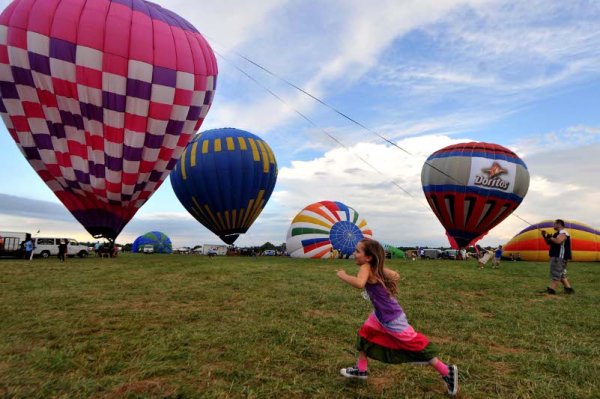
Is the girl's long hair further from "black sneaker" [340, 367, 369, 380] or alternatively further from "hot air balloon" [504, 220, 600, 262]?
"hot air balloon" [504, 220, 600, 262]

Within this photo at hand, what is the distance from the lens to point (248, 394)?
321cm

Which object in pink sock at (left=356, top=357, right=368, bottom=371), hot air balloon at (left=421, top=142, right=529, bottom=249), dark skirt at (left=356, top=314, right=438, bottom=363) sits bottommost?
pink sock at (left=356, top=357, right=368, bottom=371)

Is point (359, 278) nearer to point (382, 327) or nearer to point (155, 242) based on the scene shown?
point (382, 327)

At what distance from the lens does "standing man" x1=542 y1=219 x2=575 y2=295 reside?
8.63 metres

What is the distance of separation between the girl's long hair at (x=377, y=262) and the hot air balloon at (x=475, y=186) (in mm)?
21800

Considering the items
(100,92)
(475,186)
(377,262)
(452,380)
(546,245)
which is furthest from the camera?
(546,245)

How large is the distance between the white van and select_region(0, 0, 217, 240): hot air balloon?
12371 millimetres

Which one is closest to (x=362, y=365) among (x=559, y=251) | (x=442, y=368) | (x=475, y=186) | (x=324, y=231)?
(x=442, y=368)

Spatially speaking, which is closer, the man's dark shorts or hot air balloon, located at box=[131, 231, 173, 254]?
the man's dark shorts

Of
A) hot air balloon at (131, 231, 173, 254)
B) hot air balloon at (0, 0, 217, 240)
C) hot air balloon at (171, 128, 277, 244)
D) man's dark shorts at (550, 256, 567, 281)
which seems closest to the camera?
man's dark shorts at (550, 256, 567, 281)

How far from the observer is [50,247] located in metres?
26.0

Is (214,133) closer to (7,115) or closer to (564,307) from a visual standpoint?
(7,115)

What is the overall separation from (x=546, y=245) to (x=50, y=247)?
115 ft

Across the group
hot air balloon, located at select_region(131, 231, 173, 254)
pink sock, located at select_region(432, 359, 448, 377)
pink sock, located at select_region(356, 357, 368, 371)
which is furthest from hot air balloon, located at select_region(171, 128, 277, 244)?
hot air balloon, located at select_region(131, 231, 173, 254)
